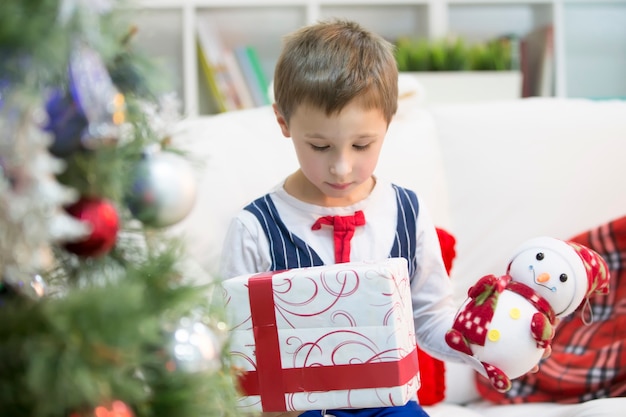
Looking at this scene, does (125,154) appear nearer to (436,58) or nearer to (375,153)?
(375,153)

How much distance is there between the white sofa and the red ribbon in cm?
62

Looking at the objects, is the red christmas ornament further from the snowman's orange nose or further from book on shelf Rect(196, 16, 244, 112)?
book on shelf Rect(196, 16, 244, 112)

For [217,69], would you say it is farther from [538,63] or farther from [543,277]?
[543,277]

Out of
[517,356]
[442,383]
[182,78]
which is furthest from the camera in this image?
[182,78]

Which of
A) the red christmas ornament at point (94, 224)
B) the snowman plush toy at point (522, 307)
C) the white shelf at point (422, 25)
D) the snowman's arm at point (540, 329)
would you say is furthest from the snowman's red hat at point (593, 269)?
the white shelf at point (422, 25)

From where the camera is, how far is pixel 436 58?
252 centimetres

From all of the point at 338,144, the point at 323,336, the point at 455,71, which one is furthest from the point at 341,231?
the point at 455,71

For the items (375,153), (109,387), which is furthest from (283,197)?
(109,387)

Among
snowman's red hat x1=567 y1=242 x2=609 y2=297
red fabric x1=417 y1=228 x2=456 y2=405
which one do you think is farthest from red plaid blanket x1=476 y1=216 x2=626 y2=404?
snowman's red hat x1=567 y1=242 x2=609 y2=297

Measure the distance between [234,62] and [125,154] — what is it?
1.93 m

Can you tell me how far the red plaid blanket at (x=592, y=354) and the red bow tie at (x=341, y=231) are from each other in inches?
19.8

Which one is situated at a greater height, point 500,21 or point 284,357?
point 500,21

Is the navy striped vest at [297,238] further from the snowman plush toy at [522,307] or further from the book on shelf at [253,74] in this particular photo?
the book on shelf at [253,74]

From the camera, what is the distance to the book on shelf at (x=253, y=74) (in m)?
2.58
